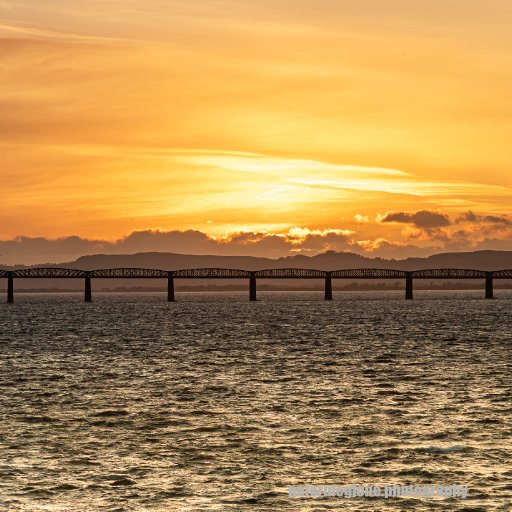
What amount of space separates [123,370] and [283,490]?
39304mm

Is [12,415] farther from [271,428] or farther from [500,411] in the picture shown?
[500,411]

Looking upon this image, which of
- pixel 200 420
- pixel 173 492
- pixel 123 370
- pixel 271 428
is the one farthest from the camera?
pixel 123 370

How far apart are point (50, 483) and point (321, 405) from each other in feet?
62.7

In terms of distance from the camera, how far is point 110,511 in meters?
24.9

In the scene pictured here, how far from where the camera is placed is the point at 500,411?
1666 inches

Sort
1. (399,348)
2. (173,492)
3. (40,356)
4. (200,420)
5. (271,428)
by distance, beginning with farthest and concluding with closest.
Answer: (399,348)
(40,356)
(200,420)
(271,428)
(173,492)

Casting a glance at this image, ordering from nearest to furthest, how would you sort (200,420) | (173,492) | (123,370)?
(173,492) < (200,420) < (123,370)

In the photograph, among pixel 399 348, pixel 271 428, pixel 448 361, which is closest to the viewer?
pixel 271 428

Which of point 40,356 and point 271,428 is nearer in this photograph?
point 271,428

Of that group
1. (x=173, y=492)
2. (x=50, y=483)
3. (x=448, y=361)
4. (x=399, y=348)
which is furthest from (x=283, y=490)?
(x=399, y=348)

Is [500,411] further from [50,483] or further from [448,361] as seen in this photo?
[448,361]

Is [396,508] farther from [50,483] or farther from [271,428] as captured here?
[271,428]

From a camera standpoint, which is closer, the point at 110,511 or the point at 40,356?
the point at 110,511

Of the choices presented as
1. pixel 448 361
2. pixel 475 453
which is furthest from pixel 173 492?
pixel 448 361
